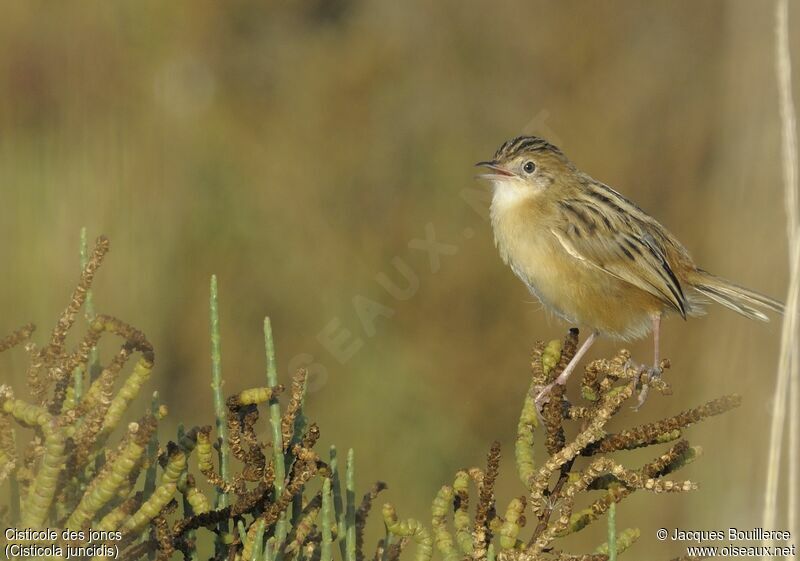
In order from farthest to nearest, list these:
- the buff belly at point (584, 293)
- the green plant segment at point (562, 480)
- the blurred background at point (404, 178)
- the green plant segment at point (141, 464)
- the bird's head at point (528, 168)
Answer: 1. the blurred background at point (404, 178)
2. the bird's head at point (528, 168)
3. the buff belly at point (584, 293)
4. the green plant segment at point (562, 480)
5. the green plant segment at point (141, 464)

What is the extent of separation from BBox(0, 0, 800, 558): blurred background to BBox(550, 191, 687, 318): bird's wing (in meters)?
1.83

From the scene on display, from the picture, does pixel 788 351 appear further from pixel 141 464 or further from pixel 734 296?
pixel 734 296

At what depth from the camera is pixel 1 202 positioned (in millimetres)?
4918

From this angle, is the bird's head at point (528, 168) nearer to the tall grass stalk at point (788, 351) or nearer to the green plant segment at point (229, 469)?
the tall grass stalk at point (788, 351)

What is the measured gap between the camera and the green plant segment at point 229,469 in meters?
1.80

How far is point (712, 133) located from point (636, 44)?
0.70 meters

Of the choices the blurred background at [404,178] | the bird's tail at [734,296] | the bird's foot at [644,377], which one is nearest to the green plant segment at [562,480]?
the bird's foot at [644,377]

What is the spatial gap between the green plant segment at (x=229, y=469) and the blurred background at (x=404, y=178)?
3.25 m

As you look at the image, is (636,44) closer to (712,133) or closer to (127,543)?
(712,133)

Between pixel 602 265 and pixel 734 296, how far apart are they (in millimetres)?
560

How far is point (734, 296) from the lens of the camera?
4.00m

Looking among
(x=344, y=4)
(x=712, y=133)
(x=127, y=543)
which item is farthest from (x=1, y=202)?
(x=712, y=133)

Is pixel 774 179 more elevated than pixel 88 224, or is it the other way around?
pixel 774 179

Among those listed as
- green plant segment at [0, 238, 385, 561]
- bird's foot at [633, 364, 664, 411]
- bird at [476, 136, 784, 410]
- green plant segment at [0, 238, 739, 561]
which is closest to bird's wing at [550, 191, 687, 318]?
bird at [476, 136, 784, 410]
